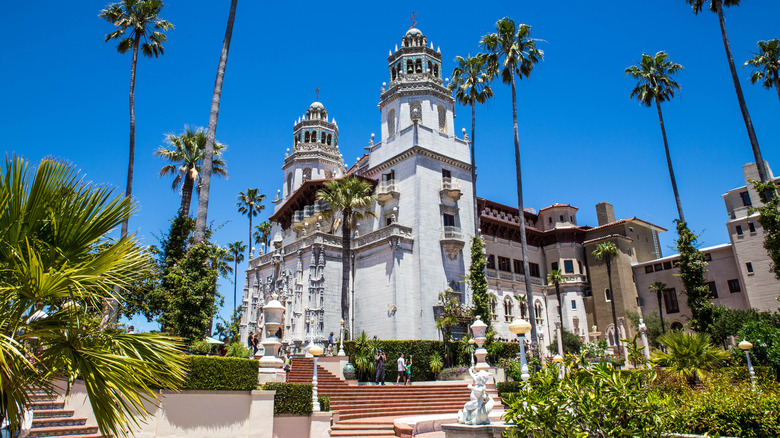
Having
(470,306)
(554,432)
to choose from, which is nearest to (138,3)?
(470,306)

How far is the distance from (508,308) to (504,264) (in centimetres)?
475

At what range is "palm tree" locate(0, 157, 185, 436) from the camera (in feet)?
19.0

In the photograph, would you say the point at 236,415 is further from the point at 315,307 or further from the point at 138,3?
the point at 138,3

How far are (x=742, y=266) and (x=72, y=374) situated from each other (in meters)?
49.9

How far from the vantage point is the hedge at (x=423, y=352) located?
28.9 m

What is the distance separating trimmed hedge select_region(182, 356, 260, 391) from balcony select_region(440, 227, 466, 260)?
2387 cm

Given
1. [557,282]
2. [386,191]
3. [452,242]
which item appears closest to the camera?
[452,242]

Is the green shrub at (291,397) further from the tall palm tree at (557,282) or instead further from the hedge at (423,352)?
the tall palm tree at (557,282)

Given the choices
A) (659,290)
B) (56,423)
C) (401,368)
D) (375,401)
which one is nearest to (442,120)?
(401,368)

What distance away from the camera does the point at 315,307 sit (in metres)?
35.8

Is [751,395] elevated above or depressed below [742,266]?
below

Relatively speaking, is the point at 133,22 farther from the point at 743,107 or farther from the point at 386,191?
the point at 743,107

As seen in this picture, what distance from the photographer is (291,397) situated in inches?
681

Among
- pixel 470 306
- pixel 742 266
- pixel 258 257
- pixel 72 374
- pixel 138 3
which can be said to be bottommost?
A: pixel 72 374
